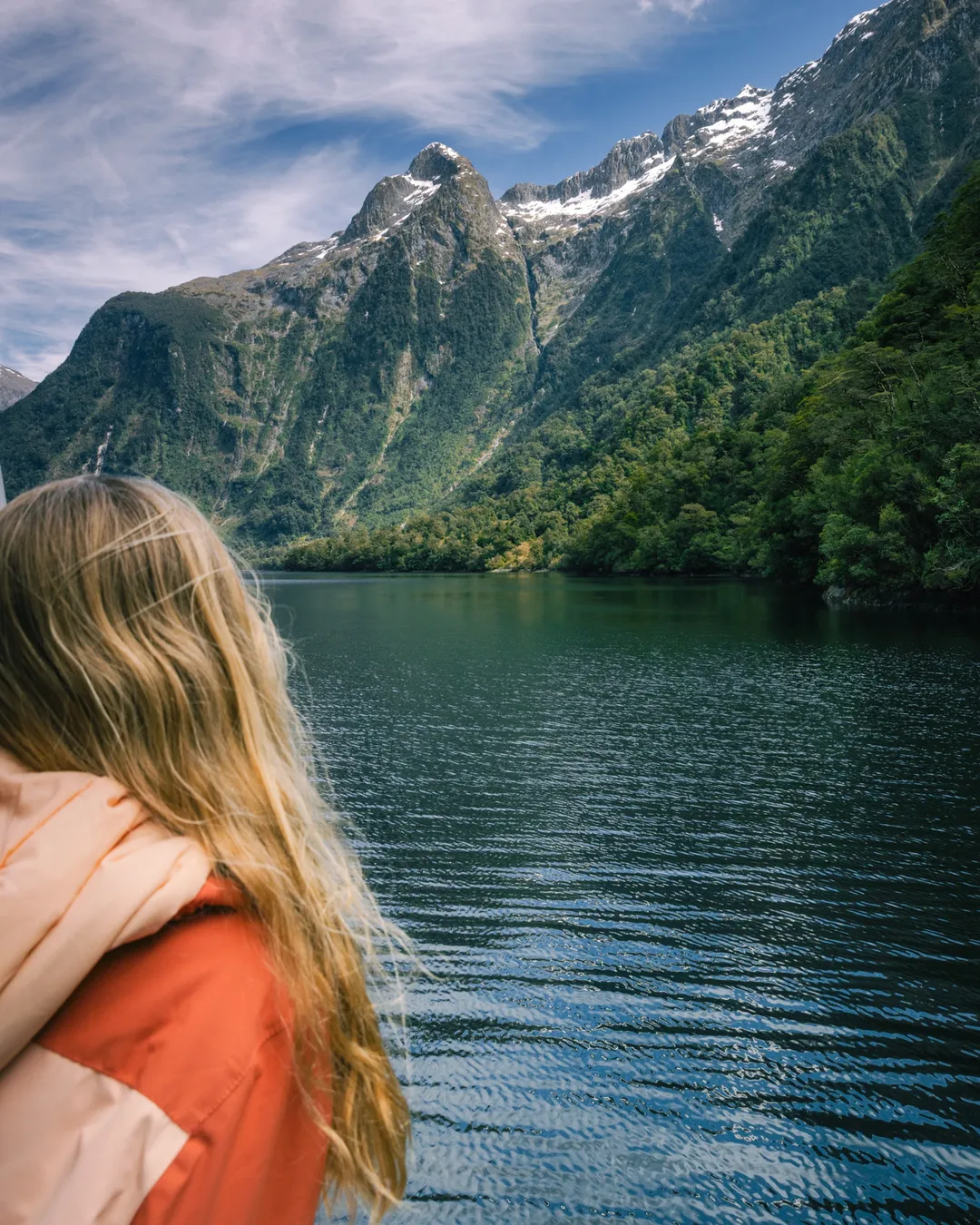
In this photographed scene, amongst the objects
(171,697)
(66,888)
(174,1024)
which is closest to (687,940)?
(171,697)

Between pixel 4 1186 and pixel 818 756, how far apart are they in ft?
66.0

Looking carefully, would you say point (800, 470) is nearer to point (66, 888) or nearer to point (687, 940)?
point (687, 940)

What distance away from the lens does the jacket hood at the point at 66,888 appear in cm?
125

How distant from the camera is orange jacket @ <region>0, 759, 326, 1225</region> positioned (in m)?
1.26

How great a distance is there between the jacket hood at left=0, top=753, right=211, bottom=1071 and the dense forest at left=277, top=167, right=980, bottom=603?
1818 inches

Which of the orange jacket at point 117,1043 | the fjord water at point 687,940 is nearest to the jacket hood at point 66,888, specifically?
the orange jacket at point 117,1043

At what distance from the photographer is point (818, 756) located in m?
19.6

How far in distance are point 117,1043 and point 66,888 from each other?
0.24 m

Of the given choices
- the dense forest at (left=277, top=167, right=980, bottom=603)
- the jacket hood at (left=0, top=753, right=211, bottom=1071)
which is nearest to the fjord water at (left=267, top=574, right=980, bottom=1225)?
the jacket hood at (left=0, top=753, right=211, bottom=1071)

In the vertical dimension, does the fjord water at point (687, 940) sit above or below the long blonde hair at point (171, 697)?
below

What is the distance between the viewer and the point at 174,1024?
1292mm

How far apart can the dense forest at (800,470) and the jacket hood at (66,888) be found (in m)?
46.2

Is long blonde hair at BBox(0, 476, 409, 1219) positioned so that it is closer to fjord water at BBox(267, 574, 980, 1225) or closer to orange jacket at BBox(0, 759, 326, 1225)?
orange jacket at BBox(0, 759, 326, 1225)

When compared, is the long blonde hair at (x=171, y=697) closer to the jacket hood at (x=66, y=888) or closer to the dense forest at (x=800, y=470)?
the jacket hood at (x=66, y=888)
